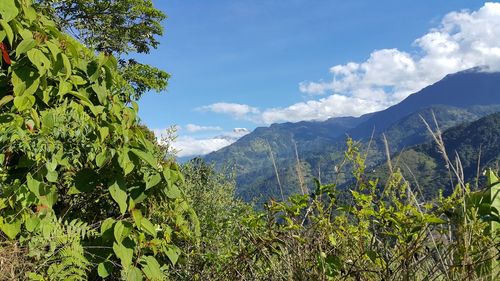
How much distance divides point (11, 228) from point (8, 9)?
1083 mm

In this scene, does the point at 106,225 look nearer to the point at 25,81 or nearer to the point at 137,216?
the point at 137,216

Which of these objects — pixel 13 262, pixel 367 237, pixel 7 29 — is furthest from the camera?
pixel 367 237

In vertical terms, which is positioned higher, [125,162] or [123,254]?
[125,162]

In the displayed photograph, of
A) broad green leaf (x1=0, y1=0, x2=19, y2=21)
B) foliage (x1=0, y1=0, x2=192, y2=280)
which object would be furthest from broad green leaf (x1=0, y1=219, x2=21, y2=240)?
broad green leaf (x1=0, y1=0, x2=19, y2=21)

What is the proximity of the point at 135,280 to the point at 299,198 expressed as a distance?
1.04 metres

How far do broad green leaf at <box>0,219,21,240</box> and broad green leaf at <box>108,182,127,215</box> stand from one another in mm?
473

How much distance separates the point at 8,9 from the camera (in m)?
2.08

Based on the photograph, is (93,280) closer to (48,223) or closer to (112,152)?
(48,223)

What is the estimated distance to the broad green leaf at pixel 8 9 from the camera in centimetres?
206

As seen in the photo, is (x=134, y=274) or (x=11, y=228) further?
(x=134, y=274)

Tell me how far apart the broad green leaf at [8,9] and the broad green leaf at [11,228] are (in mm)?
1005

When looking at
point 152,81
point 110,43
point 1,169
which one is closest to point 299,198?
point 1,169

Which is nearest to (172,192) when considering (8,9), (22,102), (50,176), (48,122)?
(50,176)

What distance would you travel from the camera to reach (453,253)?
2.10 metres
